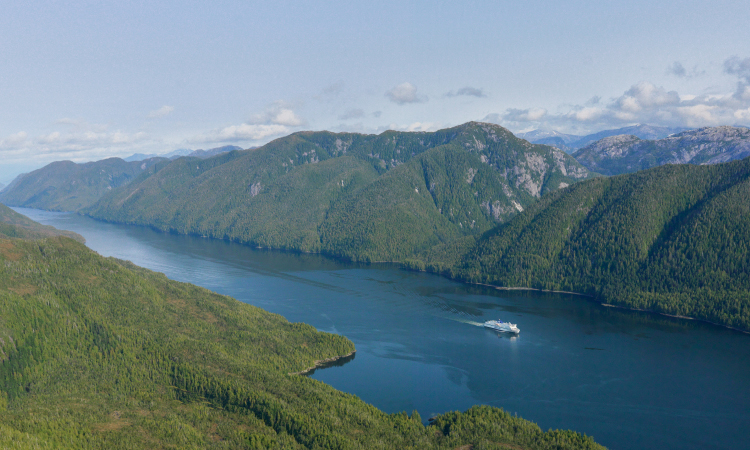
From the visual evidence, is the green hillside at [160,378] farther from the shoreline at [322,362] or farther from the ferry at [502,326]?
the ferry at [502,326]

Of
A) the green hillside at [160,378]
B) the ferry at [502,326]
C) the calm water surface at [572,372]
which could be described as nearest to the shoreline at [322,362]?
the green hillside at [160,378]

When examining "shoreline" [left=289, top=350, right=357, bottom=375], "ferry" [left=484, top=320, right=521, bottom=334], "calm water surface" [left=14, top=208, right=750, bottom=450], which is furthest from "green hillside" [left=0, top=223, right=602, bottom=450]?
"ferry" [left=484, top=320, right=521, bottom=334]

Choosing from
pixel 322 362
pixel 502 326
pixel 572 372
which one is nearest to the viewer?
pixel 572 372

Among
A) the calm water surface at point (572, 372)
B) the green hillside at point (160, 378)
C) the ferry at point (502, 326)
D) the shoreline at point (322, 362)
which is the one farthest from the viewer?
the ferry at point (502, 326)

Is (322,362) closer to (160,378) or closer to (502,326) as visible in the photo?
(160,378)

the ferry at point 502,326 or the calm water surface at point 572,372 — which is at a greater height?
the ferry at point 502,326

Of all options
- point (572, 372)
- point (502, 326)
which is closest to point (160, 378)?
point (572, 372)
